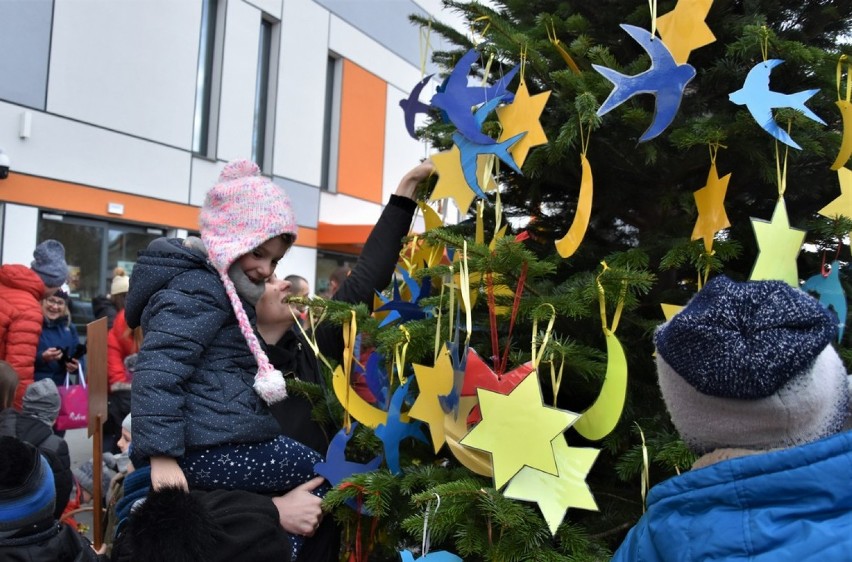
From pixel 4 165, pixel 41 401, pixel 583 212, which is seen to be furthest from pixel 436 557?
pixel 4 165

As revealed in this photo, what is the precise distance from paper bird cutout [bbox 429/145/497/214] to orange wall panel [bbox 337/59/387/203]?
1179 cm

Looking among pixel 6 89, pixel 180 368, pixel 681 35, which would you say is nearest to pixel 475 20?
pixel 681 35

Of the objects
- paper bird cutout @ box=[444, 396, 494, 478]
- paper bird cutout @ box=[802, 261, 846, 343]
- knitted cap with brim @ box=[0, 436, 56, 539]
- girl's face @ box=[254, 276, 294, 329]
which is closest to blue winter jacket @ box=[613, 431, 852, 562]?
paper bird cutout @ box=[444, 396, 494, 478]

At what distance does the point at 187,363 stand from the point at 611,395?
88cm

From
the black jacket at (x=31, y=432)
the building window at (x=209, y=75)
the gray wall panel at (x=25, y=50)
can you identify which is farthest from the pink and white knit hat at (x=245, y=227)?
the building window at (x=209, y=75)

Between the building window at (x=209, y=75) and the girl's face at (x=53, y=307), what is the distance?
225 inches

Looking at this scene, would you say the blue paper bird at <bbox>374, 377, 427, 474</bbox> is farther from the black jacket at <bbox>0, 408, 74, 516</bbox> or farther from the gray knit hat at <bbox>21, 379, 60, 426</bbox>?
the gray knit hat at <bbox>21, 379, 60, 426</bbox>

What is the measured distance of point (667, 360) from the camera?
2.93 feet

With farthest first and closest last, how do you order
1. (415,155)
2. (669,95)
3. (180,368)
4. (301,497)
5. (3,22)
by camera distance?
(415,155) < (3,22) < (301,497) < (180,368) < (669,95)

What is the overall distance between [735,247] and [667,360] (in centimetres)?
58

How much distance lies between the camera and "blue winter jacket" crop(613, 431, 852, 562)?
79 cm

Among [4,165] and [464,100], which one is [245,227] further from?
[4,165]

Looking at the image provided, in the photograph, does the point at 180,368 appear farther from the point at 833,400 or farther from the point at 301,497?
the point at 833,400

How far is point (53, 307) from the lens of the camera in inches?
195
